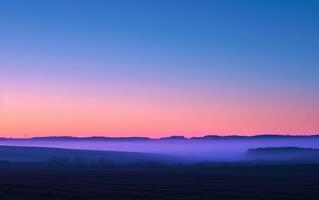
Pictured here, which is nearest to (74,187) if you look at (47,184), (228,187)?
(47,184)

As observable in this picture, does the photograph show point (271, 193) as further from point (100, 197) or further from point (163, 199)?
point (100, 197)

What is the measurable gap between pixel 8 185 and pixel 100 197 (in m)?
10.4

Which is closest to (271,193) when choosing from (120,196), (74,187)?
(120,196)

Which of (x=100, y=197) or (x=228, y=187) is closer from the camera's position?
(x=100, y=197)

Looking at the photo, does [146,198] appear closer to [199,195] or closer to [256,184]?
[199,195]

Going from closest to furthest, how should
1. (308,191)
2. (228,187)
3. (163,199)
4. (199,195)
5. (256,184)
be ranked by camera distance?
(163,199) < (199,195) < (308,191) < (228,187) < (256,184)

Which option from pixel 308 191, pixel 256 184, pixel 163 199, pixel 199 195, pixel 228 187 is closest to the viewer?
pixel 163 199

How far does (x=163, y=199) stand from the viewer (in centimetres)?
3556

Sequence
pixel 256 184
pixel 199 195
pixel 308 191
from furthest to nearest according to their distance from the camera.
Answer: pixel 256 184
pixel 308 191
pixel 199 195

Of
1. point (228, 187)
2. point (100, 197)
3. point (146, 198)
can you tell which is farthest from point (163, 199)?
point (228, 187)

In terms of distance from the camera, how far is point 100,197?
36.2 metres

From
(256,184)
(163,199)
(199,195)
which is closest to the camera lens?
(163,199)

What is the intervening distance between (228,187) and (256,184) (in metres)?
4.18

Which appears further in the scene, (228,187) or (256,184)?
(256,184)
